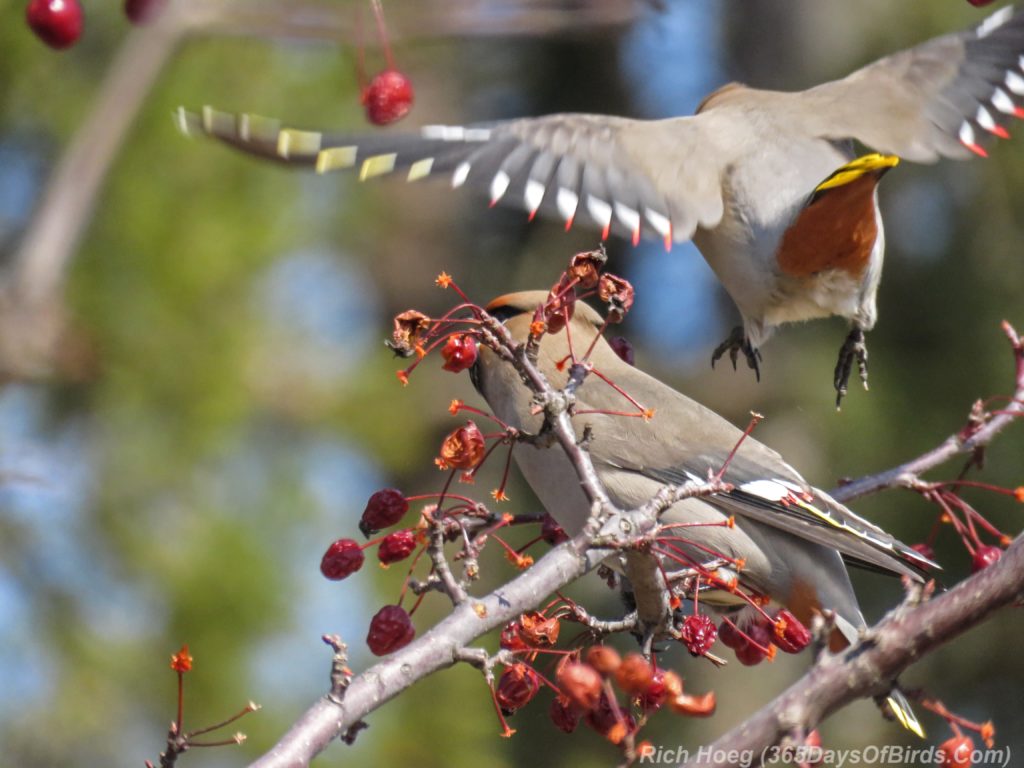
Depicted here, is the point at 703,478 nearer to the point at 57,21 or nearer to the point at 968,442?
the point at 968,442

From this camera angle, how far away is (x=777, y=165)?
11.5ft

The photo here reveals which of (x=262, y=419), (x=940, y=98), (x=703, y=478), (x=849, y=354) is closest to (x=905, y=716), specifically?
(x=703, y=478)

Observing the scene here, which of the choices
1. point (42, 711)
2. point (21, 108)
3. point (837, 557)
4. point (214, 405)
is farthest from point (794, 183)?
point (42, 711)

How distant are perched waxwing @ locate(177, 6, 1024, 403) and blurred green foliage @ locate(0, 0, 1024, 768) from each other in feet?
1.27

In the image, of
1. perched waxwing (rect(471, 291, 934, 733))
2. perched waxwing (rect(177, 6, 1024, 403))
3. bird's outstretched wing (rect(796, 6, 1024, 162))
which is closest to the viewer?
perched waxwing (rect(471, 291, 934, 733))

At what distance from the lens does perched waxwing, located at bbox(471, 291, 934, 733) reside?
2.88m

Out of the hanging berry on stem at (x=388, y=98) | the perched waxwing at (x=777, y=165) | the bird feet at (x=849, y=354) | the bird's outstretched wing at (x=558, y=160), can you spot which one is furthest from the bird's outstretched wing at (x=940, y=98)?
the hanging berry on stem at (x=388, y=98)

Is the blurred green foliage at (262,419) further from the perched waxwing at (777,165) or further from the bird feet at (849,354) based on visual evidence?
the bird feet at (849,354)

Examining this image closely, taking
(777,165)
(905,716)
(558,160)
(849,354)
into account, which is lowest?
(905,716)

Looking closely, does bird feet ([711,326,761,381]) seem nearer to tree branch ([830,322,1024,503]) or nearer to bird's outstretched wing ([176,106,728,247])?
bird's outstretched wing ([176,106,728,247])

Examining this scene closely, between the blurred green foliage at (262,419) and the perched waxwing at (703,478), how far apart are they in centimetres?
82

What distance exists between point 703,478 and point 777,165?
80 cm

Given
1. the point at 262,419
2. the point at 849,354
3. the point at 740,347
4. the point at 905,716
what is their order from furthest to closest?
the point at 262,419, the point at 740,347, the point at 849,354, the point at 905,716

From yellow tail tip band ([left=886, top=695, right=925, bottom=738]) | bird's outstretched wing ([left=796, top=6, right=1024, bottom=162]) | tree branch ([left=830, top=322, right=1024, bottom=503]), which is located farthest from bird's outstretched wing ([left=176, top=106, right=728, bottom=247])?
yellow tail tip band ([left=886, top=695, right=925, bottom=738])
